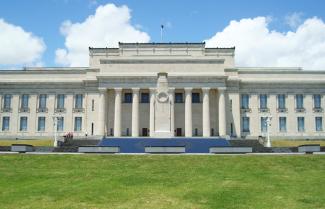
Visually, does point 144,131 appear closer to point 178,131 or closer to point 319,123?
point 178,131

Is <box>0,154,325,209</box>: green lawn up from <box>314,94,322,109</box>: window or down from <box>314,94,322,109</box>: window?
down

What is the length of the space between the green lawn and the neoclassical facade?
3937 cm

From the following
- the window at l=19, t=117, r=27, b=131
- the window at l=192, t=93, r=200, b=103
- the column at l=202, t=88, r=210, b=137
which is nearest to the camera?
the column at l=202, t=88, r=210, b=137

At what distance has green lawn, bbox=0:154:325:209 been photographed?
1883cm

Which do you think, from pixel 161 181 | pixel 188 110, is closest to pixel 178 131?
pixel 188 110

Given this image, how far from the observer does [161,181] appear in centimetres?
2467

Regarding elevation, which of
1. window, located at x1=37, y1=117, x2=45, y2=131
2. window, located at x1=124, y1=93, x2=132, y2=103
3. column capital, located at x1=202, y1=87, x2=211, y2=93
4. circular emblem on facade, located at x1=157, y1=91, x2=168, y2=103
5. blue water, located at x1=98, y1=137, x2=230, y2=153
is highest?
column capital, located at x1=202, y1=87, x2=211, y2=93

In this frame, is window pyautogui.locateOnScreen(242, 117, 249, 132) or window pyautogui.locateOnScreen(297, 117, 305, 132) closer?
window pyautogui.locateOnScreen(297, 117, 305, 132)

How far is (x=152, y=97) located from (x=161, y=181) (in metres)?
48.8

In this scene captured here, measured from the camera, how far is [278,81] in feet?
255

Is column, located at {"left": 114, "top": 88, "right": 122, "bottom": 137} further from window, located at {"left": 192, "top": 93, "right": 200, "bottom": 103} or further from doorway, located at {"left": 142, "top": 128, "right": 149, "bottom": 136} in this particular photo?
window, located at {"left": 192, "top": 93, "right": 200, "bottom": 103}

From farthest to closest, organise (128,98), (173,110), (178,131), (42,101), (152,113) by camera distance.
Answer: (42,101) < (128,98) < (178,131) < (173,110) < (152,113)

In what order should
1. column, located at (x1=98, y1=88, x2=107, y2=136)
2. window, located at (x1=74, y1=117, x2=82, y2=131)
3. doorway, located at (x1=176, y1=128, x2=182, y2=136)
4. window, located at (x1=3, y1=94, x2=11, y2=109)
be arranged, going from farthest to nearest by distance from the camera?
window, located at (x1=3, y1=94, x2=11, y2=109) → window, located at (x1=74, y1=117, x2=82, y2=131) → doorway, located at (x1=176, y1=128, x2=182, y2=136) → column, located at (x1=98, y1=88, x2=107, y2=136)

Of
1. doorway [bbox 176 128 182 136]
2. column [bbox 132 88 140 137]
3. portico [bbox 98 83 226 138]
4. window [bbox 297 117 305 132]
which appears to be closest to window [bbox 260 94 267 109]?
window [bbox 297 117 305 132]
